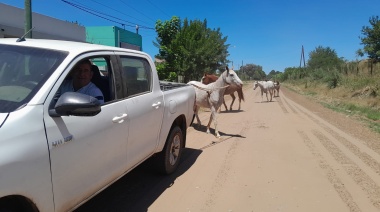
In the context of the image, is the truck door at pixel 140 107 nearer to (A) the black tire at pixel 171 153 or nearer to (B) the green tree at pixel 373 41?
(A) the black tire at pixel 171 153

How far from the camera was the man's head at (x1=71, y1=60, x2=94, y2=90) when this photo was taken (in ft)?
11.7

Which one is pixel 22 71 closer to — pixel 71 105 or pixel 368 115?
pixel 71 105

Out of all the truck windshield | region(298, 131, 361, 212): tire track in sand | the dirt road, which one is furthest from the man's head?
region(298, 131, 361, 212): tire track in sand

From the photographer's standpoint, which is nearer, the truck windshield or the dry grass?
the truck windshield

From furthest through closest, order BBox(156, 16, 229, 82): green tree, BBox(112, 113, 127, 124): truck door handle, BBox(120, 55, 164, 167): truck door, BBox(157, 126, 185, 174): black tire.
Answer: BBox(156, 16, 229, 82): green tree → BBox(157, 126, 185, 174): black tire → BBox(120, 55, 164, 167): truck door → BBox(112, 113, 127, 124): truck door handle

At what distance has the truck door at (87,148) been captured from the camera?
8.80ft

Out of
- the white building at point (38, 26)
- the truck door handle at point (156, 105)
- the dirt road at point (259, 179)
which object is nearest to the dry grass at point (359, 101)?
the dirt road at point (259, 179)

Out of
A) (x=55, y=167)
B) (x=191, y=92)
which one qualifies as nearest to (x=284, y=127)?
(x=191, y=92)

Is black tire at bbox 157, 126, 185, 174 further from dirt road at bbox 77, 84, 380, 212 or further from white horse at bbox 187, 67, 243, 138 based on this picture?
white horse at bbox 187, 67, 243, 138

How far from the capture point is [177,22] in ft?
89.0

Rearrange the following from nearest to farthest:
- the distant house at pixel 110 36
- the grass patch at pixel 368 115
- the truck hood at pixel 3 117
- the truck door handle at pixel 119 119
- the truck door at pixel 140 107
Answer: the truck hood at pixel 3 117
the truck door handle at pixel 119 119
the truck door at pixel 140 107
the grass patch at pixel 368 115
the distant house at pixel 110 36

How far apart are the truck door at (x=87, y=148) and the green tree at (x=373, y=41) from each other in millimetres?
41270

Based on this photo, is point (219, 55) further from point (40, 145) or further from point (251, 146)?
point (40, 145)

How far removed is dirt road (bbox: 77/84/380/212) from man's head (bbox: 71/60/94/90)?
5.57 feet
